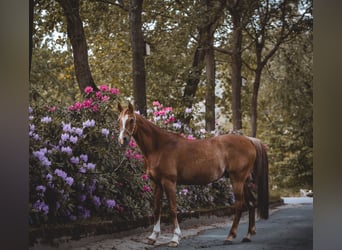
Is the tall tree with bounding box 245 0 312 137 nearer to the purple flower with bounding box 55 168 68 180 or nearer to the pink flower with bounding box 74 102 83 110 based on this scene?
the pink flower with bounding box 74 102 83 110

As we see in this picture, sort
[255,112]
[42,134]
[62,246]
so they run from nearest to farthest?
[62,246]
[42,134]
[255,112]

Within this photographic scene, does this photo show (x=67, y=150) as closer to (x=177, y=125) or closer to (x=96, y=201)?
(x=96, y=201)

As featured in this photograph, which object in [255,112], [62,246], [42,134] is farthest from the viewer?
[255,112]

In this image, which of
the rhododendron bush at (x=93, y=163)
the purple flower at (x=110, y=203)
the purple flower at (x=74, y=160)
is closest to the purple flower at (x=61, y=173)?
the rhododendron bush at (x=93, y=163)

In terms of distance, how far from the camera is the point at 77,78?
4066 mm

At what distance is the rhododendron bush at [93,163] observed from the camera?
3785mm

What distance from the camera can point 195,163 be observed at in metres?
3.98

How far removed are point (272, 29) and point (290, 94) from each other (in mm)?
511

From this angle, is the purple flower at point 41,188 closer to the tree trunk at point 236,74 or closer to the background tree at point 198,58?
the background tree at point 198,58

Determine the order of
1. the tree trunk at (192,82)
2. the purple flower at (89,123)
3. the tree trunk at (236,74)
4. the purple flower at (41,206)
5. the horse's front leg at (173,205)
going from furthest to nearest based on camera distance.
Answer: the tree trunk at (236,74) < the tree trunk at (192,82) < the purple flower at (89,123) < the horse's front leg at (173,205) < the purple flower at (41,206)

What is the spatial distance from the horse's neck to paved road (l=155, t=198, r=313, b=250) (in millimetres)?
674

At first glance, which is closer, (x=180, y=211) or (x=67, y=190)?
(x=67, y=190)
